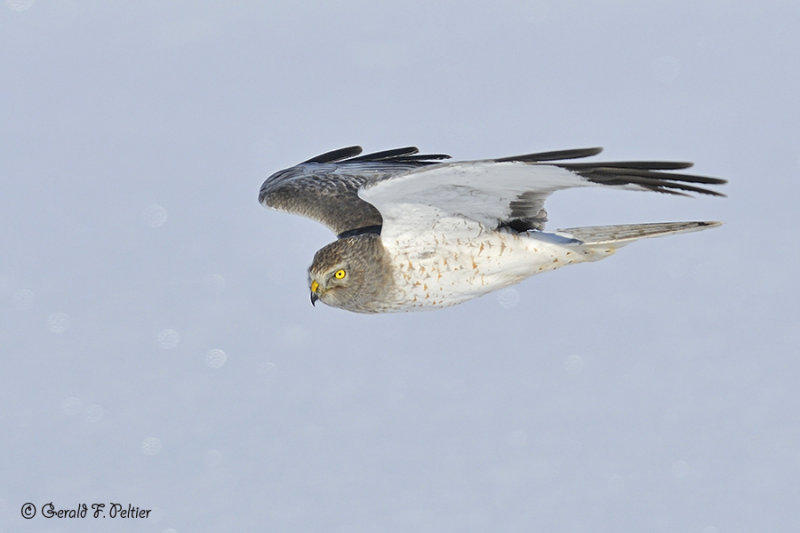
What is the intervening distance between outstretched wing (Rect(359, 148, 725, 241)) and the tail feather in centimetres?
52

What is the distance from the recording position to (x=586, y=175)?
9.10m

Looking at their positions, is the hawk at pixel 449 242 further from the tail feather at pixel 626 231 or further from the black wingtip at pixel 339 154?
the black wingtip at pixel 339 154

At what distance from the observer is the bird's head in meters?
10.8

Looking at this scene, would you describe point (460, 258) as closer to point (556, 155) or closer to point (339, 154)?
point (556, 155)

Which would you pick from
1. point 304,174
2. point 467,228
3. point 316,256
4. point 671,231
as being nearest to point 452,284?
point 467,228

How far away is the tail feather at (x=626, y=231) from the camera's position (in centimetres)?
1077

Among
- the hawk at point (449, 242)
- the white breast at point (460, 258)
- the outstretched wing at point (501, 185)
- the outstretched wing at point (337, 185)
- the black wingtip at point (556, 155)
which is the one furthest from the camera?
the outstretched wing at point (337, 185)

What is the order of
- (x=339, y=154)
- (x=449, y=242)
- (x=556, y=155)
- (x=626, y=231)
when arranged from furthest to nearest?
(x=339, y=154) → (x=626, y=231) → (x=449, y=242) → (x=556, y=155)

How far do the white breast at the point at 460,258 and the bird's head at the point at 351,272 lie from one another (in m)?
0.13

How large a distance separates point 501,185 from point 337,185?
3.39 metres

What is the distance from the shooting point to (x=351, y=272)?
10805mm

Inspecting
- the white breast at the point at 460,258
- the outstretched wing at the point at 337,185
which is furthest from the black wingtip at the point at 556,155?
the outstretched wing at the point at 337,185

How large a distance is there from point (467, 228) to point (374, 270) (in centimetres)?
95

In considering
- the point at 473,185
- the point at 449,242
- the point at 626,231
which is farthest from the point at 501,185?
the point at 626,231
